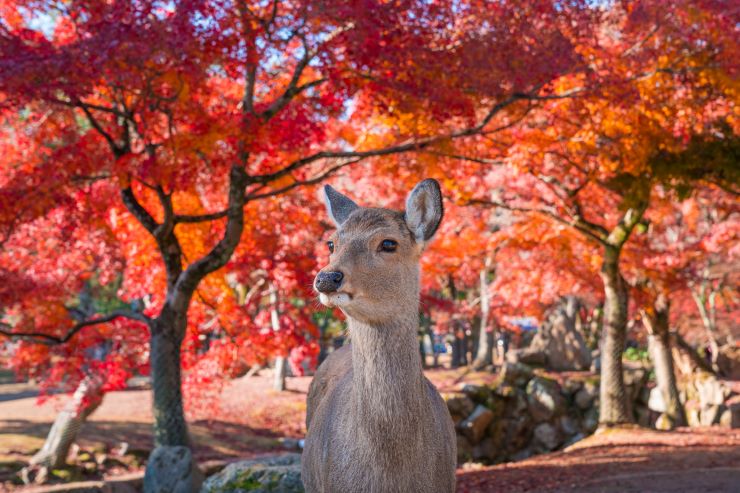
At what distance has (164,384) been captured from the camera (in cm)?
1026

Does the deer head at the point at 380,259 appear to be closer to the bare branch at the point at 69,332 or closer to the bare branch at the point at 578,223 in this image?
the bare branch at the point at 69,332

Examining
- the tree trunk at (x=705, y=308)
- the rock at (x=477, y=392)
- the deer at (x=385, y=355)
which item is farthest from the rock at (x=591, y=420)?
the deer at (x=385, y=355)

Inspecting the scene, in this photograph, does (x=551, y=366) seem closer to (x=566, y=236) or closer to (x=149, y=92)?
(x=566, y=236)

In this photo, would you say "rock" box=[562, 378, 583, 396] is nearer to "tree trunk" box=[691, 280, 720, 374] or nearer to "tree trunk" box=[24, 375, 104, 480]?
"tree trunk" box=[691, 280, 720, 374]

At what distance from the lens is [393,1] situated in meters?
8.97

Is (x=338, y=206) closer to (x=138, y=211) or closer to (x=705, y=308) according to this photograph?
(x=138, y=211)

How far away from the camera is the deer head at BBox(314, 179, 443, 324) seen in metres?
3.26

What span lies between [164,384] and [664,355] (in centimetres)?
1534

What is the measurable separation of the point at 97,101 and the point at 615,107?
901 centimetres

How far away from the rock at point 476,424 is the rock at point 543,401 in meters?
2.03

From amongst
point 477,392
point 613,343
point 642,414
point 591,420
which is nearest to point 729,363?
point 642,414

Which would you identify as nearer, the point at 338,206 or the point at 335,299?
the point at 335,299

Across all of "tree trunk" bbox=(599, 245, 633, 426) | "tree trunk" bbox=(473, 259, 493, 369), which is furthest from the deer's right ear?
"tree trunk" bbox=(473, 259, 493, 369)

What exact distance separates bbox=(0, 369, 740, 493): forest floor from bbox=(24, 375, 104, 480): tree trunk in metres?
0.51
